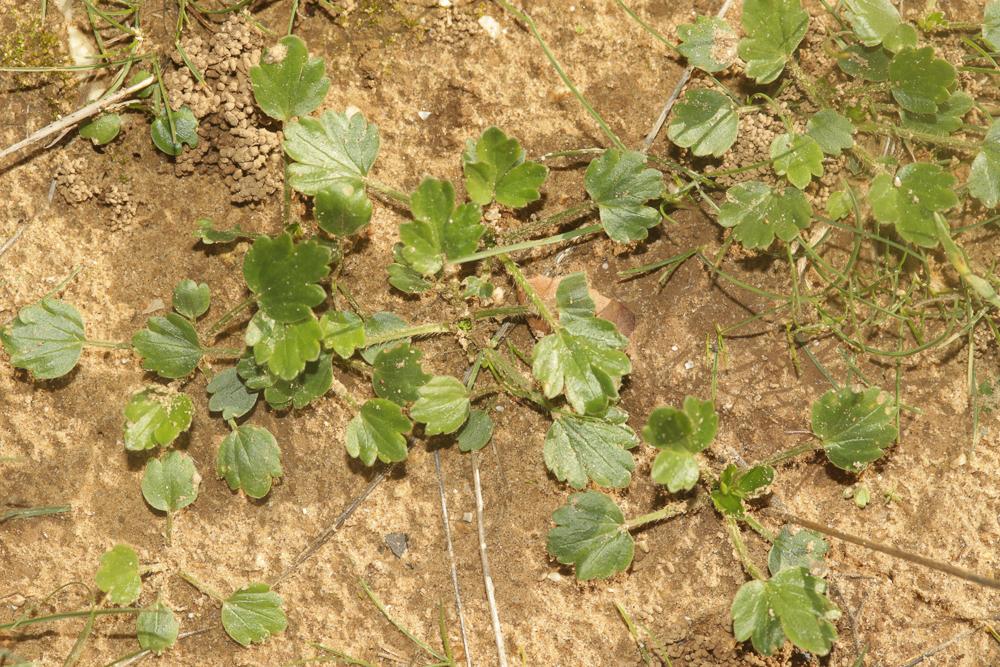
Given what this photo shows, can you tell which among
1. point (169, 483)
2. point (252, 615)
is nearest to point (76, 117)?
point (169, 483)

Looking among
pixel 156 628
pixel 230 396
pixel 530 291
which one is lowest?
pixel 156 628

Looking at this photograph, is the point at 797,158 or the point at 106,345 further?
the point at 106,345

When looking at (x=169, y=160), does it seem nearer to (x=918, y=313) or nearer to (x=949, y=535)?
(x=918, y=313)

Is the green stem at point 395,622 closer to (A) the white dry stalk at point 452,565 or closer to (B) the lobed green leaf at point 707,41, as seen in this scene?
(A) the white dry stalk at point 452,565

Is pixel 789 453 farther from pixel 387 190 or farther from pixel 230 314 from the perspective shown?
pixel 230 314

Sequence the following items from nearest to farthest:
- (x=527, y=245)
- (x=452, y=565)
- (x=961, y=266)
→ (x=961, y=266)
(x=527, y=245)
(x=452, y=565)

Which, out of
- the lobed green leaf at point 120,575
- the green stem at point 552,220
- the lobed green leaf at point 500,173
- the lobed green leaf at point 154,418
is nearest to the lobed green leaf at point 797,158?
the green stem at point 552,220

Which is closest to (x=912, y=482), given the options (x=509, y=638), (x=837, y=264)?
(x=837, y=264)
